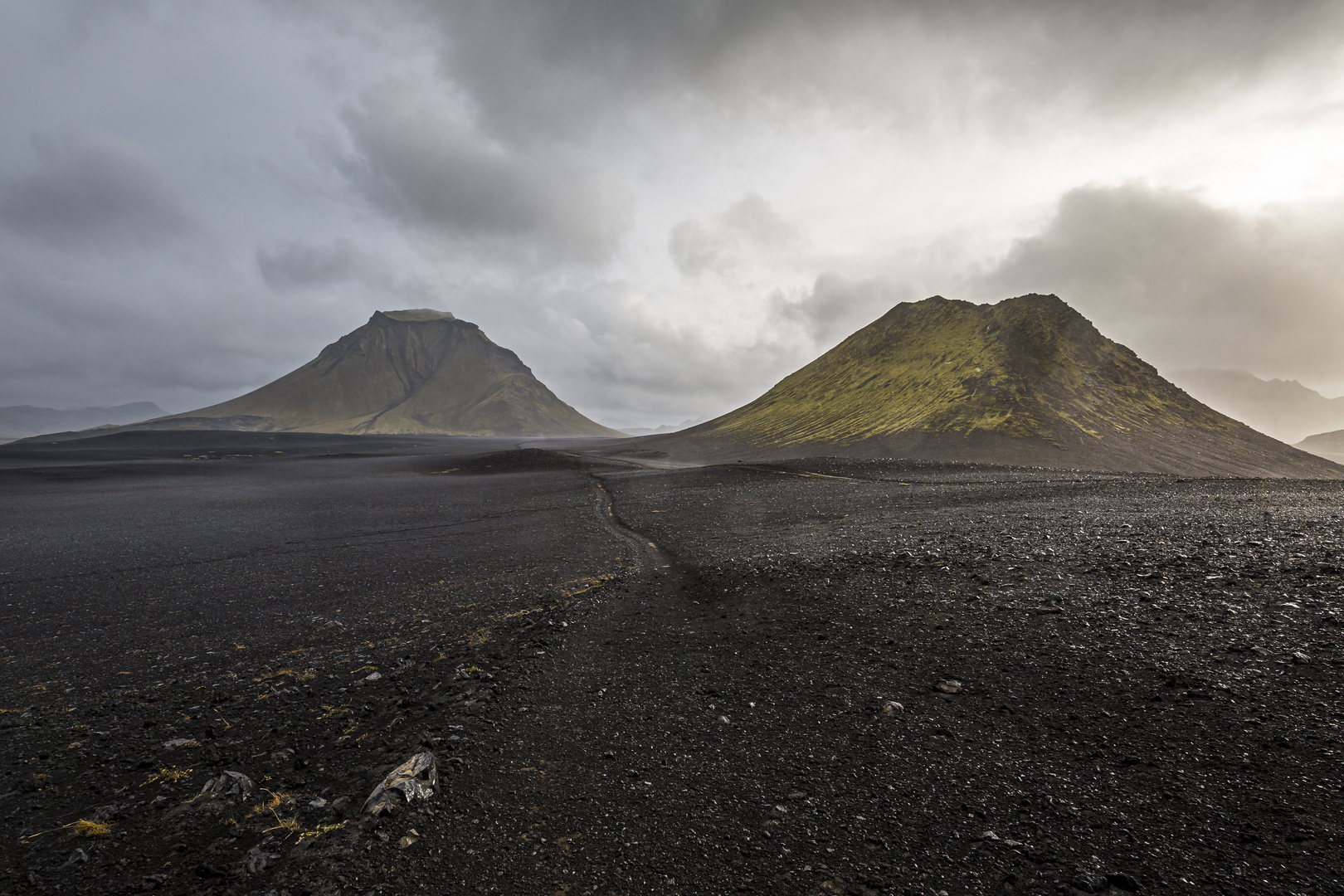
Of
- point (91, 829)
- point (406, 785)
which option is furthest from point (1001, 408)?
point (91, 829)

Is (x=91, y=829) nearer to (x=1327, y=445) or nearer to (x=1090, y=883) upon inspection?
(x=1090, y=883)

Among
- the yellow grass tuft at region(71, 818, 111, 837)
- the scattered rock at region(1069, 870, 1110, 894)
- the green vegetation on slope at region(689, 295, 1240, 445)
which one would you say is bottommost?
the yellow grass tuft at region(71, 818, 111, 837)

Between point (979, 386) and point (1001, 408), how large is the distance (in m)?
4.04

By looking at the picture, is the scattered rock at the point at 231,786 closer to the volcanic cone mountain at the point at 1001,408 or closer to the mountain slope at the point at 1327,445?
the volcanic cone mountain at the point at 1001,408

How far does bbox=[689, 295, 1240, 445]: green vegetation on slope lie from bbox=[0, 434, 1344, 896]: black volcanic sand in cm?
2826

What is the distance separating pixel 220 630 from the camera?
24.7 feet

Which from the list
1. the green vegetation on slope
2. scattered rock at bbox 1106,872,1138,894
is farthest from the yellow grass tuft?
the green vegetation on slope

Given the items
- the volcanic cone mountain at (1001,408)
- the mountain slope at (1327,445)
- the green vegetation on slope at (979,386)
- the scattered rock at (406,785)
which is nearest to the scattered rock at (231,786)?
the scattered rock at (406,785)

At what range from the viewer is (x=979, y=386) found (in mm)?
39781

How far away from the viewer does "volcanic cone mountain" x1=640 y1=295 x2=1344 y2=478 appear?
101 feet

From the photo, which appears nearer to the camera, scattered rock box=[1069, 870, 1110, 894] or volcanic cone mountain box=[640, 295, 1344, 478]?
scattered rock box=[1069, 870, 1110, 894]

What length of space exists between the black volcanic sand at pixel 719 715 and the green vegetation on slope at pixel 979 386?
2826 centimetres

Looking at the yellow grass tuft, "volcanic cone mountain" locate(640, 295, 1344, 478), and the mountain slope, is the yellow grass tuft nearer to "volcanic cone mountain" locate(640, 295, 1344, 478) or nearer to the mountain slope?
"volcanic cone mountain" locate(640, 295, 1344, 478)

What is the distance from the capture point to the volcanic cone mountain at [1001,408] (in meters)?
30.9
